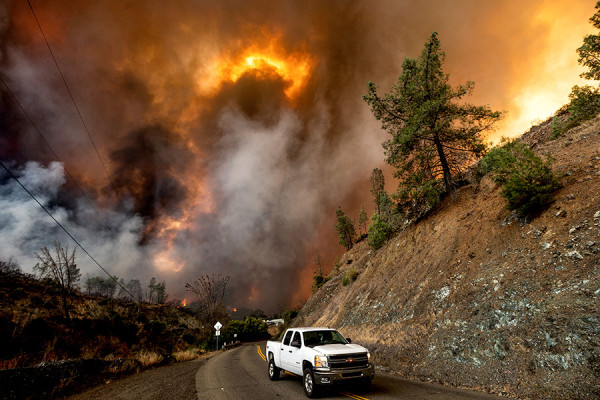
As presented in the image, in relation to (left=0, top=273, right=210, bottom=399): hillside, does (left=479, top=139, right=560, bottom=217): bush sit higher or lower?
higher

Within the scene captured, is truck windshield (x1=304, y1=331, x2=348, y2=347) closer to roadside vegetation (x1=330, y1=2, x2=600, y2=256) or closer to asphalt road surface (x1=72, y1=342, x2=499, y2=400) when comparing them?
asphalt road surface (x1=72, y1=342, x2=499, y2=400)

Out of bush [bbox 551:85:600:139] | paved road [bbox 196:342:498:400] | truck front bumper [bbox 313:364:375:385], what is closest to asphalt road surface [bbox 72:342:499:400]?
paved road [bbox 196:342:498:400]

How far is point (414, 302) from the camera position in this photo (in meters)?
14.4

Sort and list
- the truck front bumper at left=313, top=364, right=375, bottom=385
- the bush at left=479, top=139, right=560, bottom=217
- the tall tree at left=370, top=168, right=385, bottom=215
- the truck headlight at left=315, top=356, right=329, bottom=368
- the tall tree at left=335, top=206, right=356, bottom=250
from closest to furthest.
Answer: the truck front bumper at left=313, top=364, right=375, bottom=385, the truck headlight at left=315, top=356, right=329, bottom=368, the bush at left=479, top=139, right=560, bottom=217, the tall tree at left=370, top=168, right=385, bottom=215, the tall tree at left=335, top=206, right=356, bottom=250

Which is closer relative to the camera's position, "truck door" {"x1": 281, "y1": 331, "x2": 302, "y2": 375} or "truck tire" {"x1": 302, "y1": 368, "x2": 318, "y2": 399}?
"truck tire" {"x1": 302, "y1": 368, "x2": 318, "y2": 399}

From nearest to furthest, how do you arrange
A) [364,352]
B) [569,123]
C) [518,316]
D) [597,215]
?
[364,352] < [518,316] < [597,215] < [569,123]

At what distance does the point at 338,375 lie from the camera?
7.30m

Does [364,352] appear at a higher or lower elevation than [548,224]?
lower

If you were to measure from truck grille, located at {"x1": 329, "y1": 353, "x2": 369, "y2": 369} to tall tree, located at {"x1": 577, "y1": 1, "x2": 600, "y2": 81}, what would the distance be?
22322 mm

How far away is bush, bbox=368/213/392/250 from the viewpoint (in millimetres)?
26953

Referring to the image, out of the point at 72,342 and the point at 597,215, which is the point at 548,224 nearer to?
the point at 597,215

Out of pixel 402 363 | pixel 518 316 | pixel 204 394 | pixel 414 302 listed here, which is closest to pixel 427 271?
pixel 414 302

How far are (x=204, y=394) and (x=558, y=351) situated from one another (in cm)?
1065

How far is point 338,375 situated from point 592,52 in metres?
24.1
